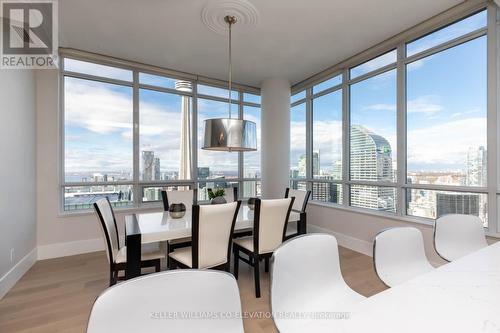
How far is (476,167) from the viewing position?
8.43ft

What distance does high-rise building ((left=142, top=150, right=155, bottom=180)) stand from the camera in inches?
161

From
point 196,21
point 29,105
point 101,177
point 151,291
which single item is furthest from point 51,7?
point 151,291

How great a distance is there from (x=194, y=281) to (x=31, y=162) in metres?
3.48

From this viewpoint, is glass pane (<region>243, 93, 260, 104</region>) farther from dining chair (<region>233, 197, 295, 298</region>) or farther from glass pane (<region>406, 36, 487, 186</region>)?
dining chair (<region>233, 197, 295, 298</region>)

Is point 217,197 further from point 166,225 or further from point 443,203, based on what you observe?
point 443,203

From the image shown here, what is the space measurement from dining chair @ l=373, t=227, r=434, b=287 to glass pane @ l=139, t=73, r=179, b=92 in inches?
159

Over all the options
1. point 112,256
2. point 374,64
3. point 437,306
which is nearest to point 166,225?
point 112,256

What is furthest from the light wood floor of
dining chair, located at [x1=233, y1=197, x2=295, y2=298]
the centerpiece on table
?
the centerpiece on table

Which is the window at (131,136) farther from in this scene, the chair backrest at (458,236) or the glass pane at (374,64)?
the chair backrest at (458,236)

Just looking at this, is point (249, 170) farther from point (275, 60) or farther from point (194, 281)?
point (194, 281)

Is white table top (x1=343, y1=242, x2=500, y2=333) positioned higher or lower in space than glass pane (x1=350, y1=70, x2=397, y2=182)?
lower

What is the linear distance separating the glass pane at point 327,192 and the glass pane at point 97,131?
10.8 feet

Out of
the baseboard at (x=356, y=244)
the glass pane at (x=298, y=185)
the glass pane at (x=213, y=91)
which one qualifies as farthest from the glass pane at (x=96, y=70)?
the baseboard at (x=356, y=244)

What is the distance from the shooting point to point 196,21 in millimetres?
2828
